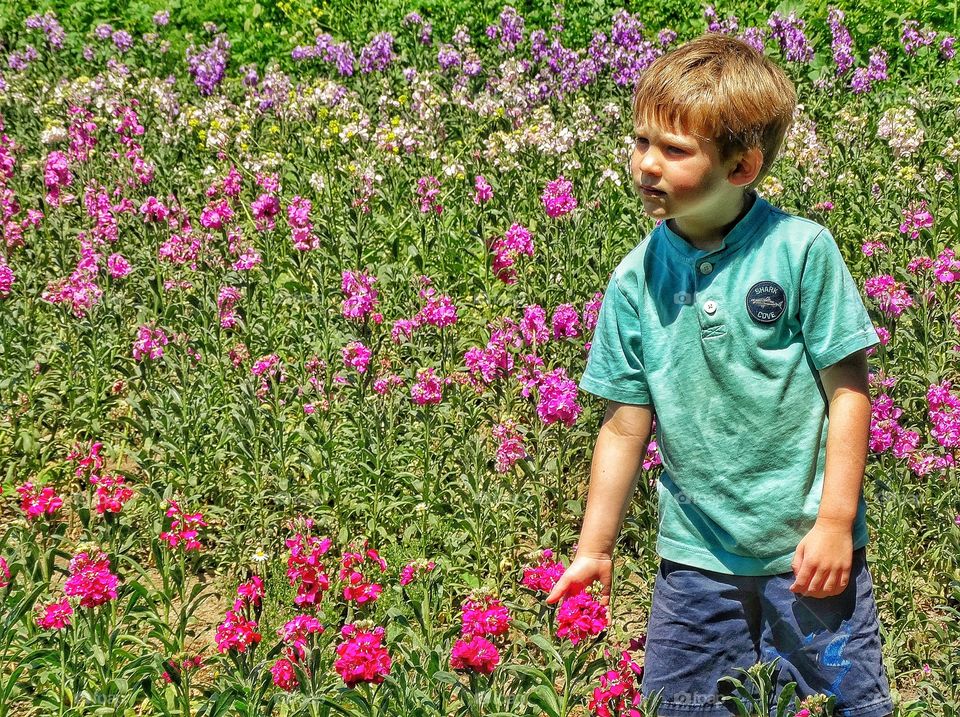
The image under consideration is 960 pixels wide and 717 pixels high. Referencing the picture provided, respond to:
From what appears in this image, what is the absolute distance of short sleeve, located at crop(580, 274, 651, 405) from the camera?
265 cm

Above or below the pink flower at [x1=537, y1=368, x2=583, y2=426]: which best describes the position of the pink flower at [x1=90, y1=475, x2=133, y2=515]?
below

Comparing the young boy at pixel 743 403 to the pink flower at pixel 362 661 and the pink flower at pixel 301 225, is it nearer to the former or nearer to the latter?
the pink flower at pixel 362 661

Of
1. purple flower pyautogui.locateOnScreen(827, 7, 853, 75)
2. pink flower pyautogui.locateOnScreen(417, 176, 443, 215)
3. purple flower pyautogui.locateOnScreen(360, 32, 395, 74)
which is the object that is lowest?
pink flower pyautogui.locateOnScreen(417, 176, 443, 215)

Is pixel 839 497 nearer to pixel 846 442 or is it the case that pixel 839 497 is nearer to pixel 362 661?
pixel 846 442

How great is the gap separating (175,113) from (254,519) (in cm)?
519

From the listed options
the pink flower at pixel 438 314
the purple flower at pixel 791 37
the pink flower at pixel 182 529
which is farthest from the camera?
the purple flower at pixel 791 37

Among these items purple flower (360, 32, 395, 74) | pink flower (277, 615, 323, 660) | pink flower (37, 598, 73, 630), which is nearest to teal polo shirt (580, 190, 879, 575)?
pink flower (277, 615, 323, 660)

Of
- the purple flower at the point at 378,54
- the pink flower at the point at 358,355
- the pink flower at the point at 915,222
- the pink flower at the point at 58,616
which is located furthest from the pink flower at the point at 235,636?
the purple flower at the point at 378,54

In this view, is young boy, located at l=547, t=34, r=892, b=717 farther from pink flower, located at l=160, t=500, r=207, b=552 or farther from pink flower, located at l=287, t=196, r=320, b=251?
pink flower, located at l=287, t=196, r=320, b=251

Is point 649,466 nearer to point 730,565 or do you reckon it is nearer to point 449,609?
point 449,609

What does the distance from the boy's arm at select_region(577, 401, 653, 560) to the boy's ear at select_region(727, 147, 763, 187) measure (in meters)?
0.55

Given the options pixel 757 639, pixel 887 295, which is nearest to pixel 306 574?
pixel 757 639

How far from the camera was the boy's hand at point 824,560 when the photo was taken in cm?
234

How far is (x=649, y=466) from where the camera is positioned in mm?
3893
